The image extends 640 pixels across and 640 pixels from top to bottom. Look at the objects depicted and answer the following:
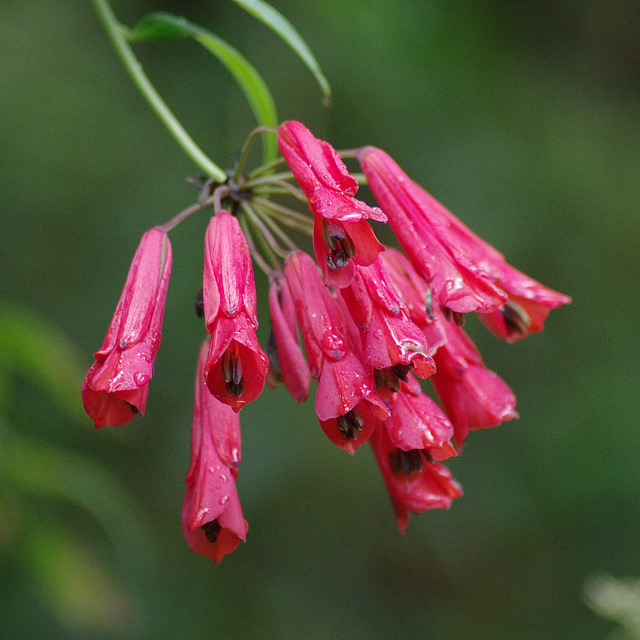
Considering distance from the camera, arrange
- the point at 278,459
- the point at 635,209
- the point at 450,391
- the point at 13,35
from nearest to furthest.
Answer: the point at 450,391
the point at 278,459
the point at 13,35
the point at 635,209

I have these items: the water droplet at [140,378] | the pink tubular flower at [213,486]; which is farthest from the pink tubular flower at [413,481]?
the water droplet at [140,378]

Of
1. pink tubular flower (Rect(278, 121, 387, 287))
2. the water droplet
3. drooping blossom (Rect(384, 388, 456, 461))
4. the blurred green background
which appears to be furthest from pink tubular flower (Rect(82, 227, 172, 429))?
the blurred green background

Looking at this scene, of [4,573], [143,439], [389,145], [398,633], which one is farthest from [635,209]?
[4,573]

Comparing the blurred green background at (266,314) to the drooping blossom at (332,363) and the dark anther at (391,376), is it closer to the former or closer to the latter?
the drooping blossom at (332,363)

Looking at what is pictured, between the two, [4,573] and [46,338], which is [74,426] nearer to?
[4,573]

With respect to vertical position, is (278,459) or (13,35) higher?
(13,35)
